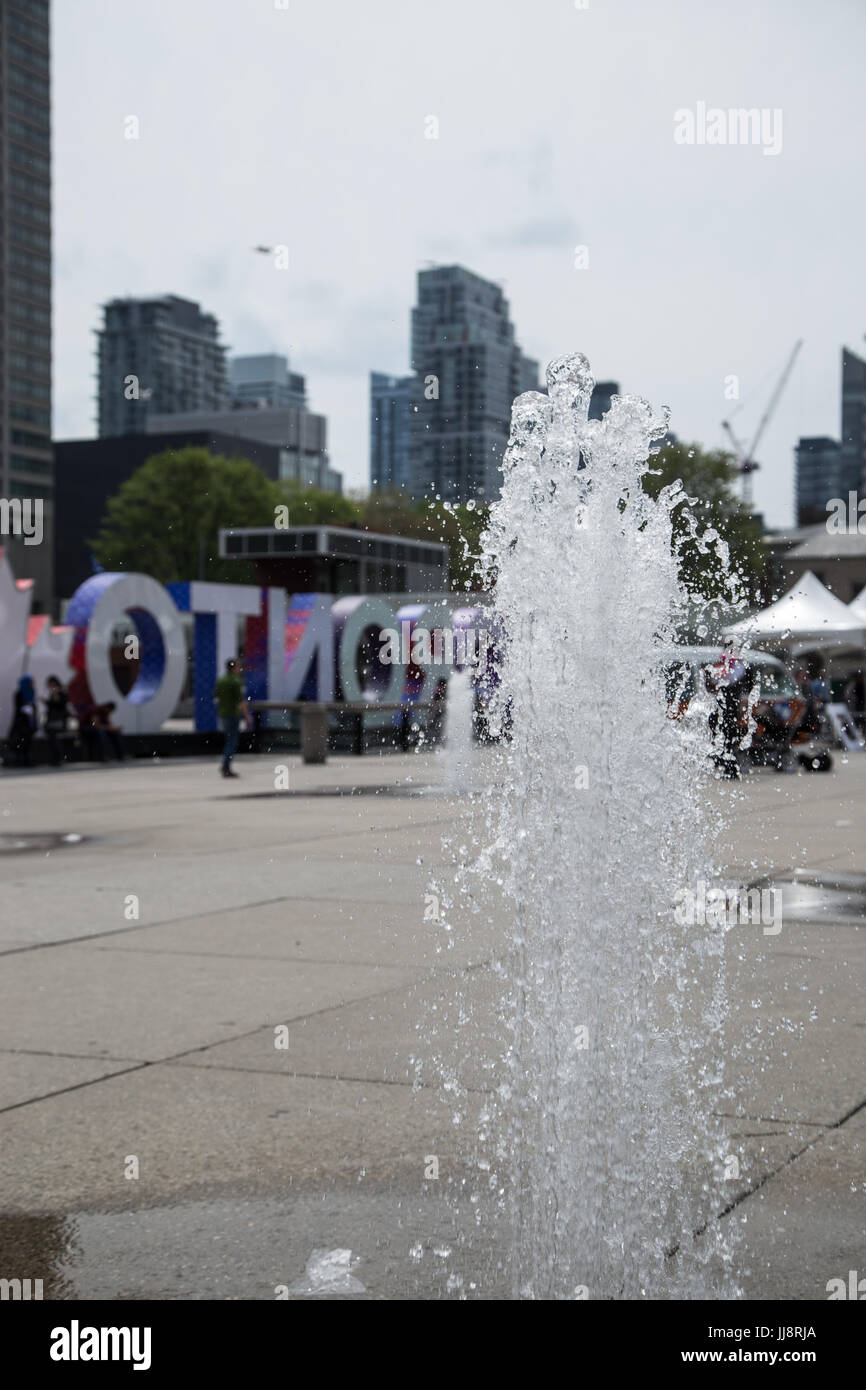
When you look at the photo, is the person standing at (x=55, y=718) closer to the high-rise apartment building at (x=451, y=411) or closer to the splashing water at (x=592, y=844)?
the high-rise apartment building at (x=451, y=411)

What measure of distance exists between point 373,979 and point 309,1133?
2309mm

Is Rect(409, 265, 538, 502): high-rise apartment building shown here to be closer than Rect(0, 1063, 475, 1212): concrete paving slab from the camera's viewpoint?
No

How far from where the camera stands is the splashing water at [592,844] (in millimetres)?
3877

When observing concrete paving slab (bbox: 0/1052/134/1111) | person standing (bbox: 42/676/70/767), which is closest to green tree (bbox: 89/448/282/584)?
person standing (bbox: 42/676/70/767)

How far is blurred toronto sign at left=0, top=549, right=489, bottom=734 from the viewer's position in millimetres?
26156

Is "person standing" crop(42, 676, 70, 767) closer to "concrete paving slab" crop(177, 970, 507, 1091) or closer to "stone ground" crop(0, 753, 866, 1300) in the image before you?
"stone ground" crop(0, 753, 866, 1300)

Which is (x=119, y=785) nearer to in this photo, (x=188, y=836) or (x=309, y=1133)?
(x=188, y=836)

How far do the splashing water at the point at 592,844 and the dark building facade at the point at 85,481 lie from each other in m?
108

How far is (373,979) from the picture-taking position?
7.30 metres

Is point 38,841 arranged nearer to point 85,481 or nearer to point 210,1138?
point 210,1138

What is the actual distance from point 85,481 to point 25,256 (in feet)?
56.7

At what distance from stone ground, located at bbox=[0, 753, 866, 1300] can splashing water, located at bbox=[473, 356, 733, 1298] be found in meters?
0.20

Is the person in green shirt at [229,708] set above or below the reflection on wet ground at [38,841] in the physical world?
above

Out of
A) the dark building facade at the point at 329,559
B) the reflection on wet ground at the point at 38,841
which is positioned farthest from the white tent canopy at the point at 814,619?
the reflection on wet ground at the point at 38,841
